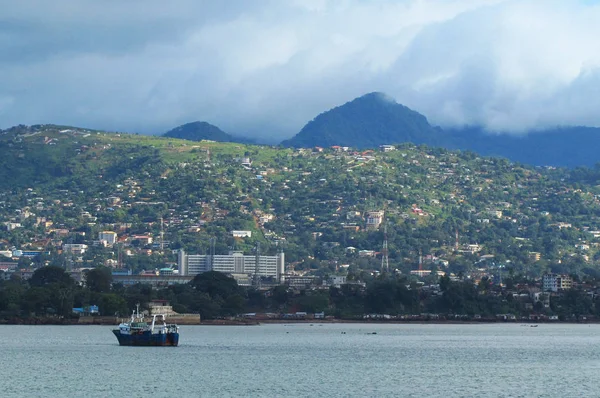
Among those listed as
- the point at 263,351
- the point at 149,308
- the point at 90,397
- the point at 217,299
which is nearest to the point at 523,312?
the point at 217,299

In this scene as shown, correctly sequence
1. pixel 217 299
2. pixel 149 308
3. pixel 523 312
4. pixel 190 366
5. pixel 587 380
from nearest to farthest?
pixel 587 380, pixel 190 366, pixel 149 308, pixel 217 299, pixel 523 312

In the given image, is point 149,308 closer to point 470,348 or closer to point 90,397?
point 470,348

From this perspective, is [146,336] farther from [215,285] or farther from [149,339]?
[215,285]

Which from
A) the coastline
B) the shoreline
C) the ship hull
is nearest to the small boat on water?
the ship hull

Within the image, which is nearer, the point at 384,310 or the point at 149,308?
the point at 149,308

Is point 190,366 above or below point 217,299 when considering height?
below

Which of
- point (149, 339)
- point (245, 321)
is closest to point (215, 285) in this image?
point (245, 321)

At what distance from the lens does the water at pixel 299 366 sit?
254 ft

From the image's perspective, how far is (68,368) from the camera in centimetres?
8962

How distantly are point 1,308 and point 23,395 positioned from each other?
304ft

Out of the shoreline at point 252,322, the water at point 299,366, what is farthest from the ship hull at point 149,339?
the shoreline at point 252,322

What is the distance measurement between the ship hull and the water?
1288 mm

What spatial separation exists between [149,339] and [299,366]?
2331cm

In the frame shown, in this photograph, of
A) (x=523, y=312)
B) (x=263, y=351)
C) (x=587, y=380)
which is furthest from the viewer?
(x=523, y=312)
